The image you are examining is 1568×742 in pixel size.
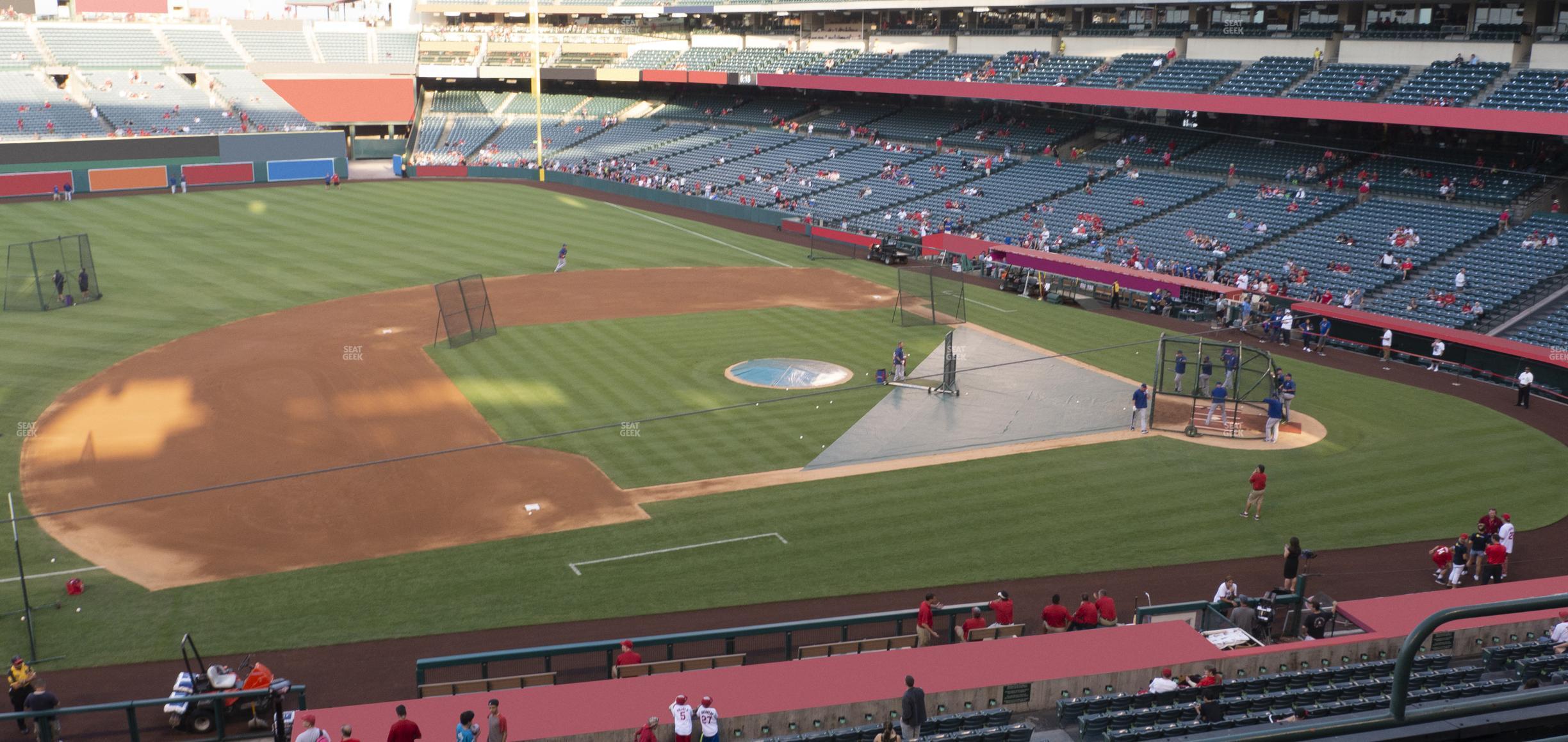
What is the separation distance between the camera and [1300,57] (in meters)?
50.3

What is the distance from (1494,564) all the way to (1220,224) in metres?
29.7

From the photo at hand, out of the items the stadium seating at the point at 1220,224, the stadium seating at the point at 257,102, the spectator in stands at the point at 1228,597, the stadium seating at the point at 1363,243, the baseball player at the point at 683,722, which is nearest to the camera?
the baseball player at the point at 683,722

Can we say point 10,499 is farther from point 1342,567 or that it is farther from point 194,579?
point 1342,567

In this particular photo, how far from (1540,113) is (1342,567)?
25655mm

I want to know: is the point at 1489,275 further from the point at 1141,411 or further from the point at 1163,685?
the point at 1163,685

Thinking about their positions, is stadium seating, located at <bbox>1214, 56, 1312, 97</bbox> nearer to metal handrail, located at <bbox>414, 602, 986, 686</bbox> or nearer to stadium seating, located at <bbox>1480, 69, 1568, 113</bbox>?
stadium seating, located at <bbox>1480, 69, 1568, 113</bbox>

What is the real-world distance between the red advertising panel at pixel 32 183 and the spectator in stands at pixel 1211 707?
68127 mm

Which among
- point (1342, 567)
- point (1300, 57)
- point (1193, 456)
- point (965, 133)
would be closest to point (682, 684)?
point (1342, 567)

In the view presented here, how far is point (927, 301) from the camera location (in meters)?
42.5

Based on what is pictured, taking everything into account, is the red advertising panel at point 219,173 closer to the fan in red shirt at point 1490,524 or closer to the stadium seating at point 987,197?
the stadium seating at point 987,197

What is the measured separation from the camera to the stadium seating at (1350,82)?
45219 mm

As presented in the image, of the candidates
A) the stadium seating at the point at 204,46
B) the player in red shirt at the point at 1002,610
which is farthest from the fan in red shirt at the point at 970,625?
the stadium seating at the point at 204,46

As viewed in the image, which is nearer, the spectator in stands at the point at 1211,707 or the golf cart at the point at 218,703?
the spectator in stands at the point at 1211,707

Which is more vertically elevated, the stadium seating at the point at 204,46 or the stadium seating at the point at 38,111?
the stadium seating at the point at 204,46
